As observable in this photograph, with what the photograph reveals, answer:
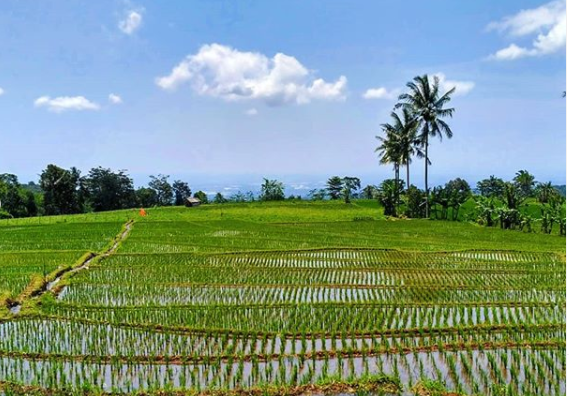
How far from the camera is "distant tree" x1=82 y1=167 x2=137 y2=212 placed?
160ft

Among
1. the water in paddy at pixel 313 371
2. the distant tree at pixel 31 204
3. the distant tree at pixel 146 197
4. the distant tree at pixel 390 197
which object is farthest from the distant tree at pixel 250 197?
the water in paddy at pixel 313 371

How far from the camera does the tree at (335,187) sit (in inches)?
1905

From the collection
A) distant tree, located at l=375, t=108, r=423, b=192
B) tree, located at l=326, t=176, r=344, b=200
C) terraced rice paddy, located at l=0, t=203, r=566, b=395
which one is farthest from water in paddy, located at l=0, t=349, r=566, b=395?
tree, located at l=326, t=176, r=344, b=200

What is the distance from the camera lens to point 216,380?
608cm

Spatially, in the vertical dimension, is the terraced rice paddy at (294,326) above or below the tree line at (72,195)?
below

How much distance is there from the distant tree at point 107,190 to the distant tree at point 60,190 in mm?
2489

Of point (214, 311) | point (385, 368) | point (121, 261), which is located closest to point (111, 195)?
point (121, 261)

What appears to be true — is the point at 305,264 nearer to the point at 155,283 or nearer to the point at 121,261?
the point at 155,283

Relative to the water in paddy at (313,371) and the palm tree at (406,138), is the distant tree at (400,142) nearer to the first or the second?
the palm tree at (406,138)

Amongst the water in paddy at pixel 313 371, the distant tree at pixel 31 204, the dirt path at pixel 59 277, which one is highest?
the distant tree at pixel 31 204

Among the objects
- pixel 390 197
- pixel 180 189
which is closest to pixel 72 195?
pixel 180 189

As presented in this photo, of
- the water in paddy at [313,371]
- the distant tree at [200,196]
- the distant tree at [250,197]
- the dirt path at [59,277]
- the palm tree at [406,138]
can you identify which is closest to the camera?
the water in paddy at [313,371]

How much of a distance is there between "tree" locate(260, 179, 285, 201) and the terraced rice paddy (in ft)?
98.5

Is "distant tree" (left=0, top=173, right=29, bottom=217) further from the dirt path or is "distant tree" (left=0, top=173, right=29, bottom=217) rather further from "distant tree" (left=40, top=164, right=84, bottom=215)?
the dirt path
